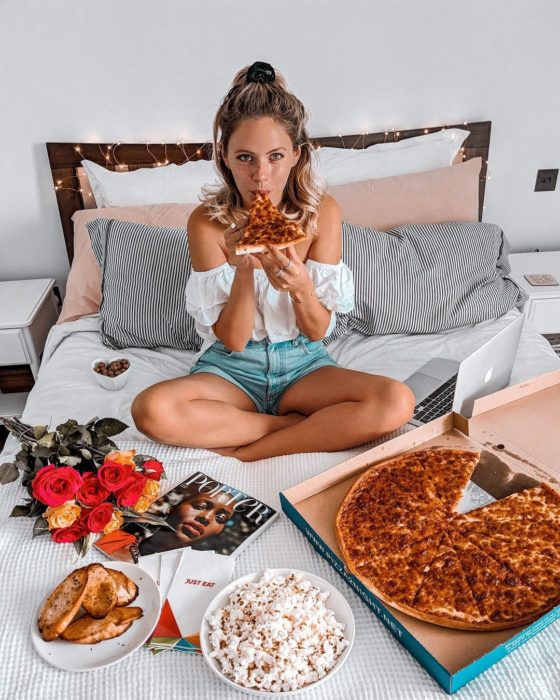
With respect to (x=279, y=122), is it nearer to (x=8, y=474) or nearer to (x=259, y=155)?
(x=259, y=155)

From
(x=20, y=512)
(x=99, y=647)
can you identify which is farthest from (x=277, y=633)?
(x=20, y=512)

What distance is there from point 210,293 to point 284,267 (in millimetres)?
350

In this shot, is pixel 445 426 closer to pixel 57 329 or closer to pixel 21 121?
pixel 57 329

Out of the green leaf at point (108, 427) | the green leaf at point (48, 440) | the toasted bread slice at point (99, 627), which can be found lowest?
the toasted bread slice at point (99, 627)

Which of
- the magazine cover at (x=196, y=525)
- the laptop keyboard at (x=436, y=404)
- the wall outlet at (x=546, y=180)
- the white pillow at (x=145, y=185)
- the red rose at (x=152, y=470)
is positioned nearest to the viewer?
the magazine cover at (x=196, y=525)

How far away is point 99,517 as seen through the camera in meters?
1.32

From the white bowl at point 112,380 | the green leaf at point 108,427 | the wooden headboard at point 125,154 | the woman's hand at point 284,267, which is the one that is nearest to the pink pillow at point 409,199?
the wooden headboard at point 125,154

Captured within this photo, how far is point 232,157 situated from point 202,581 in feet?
3.75

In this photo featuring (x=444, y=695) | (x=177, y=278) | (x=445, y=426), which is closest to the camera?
(x=444, y=695)

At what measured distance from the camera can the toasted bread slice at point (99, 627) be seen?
110cm

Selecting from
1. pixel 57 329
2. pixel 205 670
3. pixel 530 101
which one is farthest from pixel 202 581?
pixel 530 101

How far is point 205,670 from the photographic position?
1060 millimetres

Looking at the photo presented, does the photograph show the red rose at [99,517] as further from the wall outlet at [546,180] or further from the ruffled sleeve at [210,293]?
the wall outlet at [546,180]

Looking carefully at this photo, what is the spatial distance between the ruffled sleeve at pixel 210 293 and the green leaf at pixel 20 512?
2.51 ft
